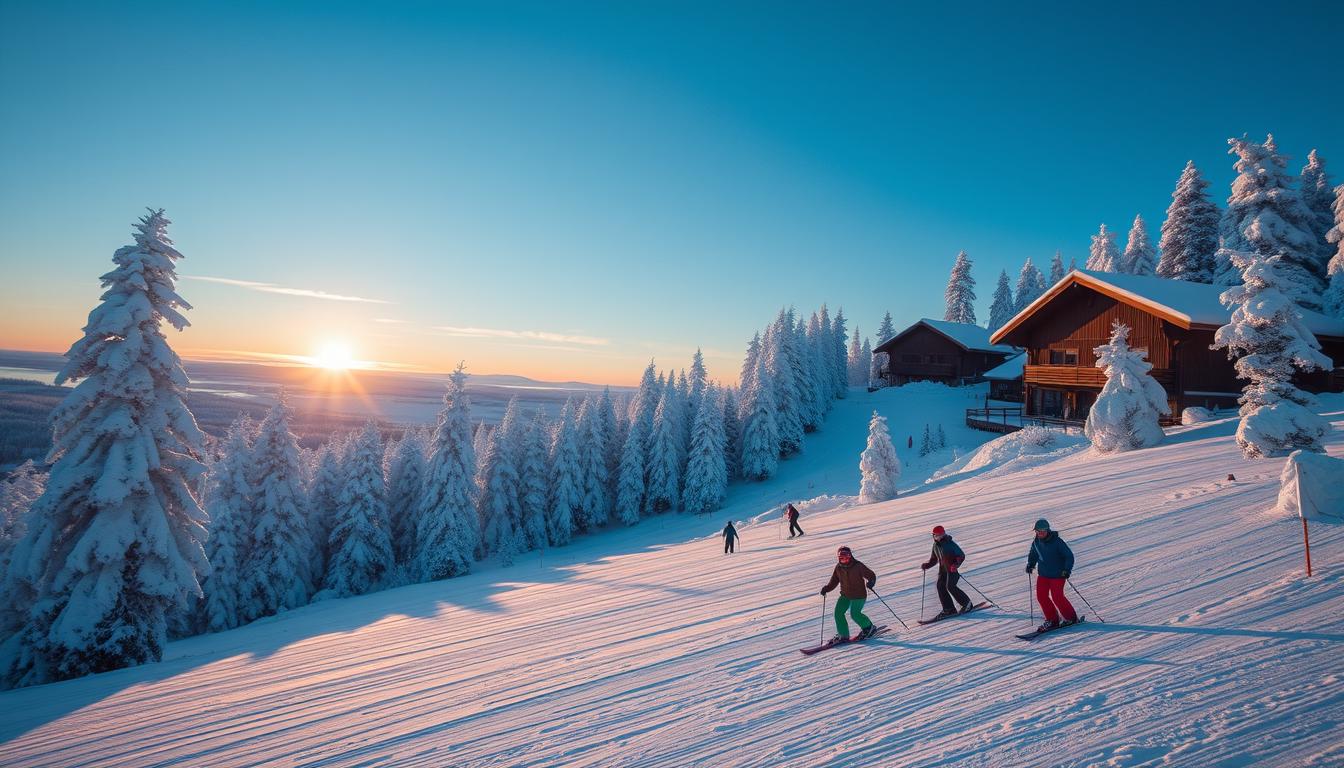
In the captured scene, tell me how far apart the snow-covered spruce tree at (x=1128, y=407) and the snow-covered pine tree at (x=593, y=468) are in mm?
34516

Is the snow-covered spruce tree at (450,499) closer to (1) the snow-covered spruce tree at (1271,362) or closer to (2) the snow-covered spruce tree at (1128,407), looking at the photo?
(2) the snow-covered spruce tree at (1128,407)

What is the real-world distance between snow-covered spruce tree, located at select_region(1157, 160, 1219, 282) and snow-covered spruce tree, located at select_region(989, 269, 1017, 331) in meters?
33.9

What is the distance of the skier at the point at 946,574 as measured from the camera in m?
8.45

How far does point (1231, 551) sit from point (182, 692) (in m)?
19.0

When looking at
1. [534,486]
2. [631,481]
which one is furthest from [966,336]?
[534,486]

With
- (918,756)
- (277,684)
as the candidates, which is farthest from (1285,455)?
(277,684)

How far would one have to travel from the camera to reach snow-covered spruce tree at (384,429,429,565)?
36.2 metres

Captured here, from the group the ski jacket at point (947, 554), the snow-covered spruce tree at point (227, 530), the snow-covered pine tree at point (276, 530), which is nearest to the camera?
the ski jacket at point (947, 554)

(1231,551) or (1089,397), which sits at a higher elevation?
(1089,397)

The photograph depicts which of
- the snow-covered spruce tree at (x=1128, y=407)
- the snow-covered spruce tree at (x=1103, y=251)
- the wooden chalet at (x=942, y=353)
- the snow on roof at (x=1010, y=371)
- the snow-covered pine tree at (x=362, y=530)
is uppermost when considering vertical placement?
the snow-covered spruce tree at (x=1103, y=251)

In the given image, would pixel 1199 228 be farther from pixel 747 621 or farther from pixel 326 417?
pixel 326 417

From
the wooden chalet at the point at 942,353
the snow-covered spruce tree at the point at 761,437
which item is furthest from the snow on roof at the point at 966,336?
the snow-covered spruce tree at the point at 761,437

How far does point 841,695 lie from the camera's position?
262 inches

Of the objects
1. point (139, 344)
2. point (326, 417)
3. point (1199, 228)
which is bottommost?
point (326, 417)
